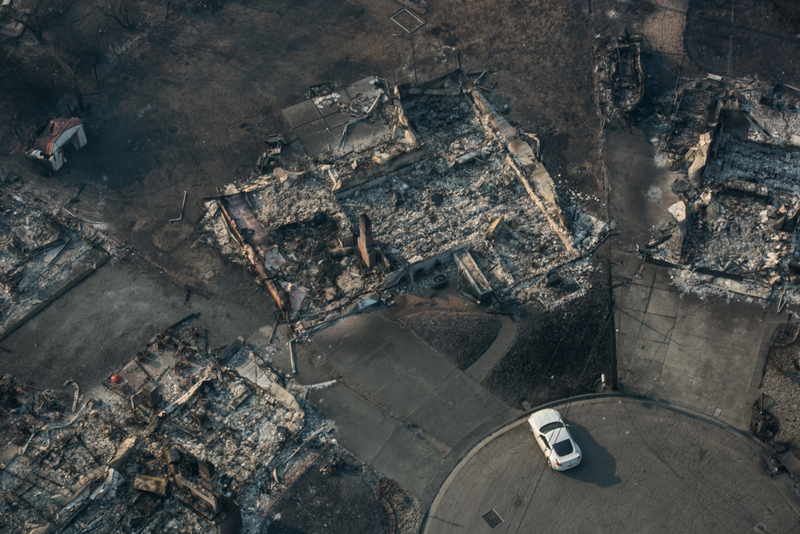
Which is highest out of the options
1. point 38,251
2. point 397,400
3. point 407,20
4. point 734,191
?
point 407,20

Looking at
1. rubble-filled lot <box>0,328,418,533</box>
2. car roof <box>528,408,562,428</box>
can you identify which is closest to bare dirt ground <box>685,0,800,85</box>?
car roof <box>528,408,562,428</box>

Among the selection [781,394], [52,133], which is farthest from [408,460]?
[52,133]

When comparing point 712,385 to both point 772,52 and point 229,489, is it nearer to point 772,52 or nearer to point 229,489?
point 229,489

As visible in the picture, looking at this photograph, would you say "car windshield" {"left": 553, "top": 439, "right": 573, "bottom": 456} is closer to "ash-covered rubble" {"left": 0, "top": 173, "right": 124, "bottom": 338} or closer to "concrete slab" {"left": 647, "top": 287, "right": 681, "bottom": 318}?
"concrete slab" {"left": 647, "top": 287, "right": 681, "bottom": 318}

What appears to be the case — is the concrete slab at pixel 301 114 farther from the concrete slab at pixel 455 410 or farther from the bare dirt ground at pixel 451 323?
the concrete slab at pixel 455 410

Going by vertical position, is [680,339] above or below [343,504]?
above

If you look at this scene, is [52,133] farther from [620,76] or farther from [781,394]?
[781,394]

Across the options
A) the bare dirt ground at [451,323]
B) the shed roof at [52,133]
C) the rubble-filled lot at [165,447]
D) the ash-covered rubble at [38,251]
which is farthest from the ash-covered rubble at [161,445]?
the shed roof at [52,133]
